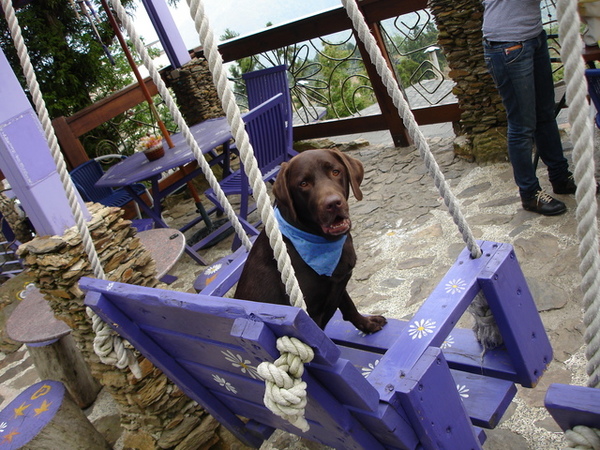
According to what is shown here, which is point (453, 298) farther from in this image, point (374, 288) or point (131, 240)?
point (374, 288)

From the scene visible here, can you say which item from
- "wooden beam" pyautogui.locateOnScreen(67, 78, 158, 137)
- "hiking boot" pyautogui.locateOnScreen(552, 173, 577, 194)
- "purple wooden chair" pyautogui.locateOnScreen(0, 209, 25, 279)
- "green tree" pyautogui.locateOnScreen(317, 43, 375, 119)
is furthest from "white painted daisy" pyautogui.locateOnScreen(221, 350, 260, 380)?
"purple wooden chair" pyautogui.locateOnScreen(0, 209, 25, 279)

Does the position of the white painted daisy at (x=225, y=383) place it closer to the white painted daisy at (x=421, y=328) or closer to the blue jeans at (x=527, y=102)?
the white painted daisy at (x=421, y=328)

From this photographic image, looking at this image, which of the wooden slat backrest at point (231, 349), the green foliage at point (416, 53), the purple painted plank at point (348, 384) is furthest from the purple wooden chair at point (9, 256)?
the purple painted plank at point (348, 384)

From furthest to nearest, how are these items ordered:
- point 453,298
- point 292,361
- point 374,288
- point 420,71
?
point 420,71, point 374,288, point 453,298, point 292,361

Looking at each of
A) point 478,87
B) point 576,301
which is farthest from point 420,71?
point 576,301

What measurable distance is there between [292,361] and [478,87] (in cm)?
403

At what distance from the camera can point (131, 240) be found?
2.80 m

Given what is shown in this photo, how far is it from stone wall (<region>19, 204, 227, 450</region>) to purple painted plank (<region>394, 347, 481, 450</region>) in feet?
5.31

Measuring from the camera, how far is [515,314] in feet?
5.65

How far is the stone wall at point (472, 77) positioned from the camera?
4.38 m

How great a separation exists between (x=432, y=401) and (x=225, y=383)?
0.74 meters

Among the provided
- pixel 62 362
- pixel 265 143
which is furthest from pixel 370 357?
pixel 265 143

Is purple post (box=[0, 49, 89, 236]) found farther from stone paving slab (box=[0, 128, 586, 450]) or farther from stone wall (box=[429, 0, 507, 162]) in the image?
stone wall (box=[429, 0, 507, 162])

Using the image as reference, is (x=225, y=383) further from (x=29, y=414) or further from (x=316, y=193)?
(x=29, y=414)
